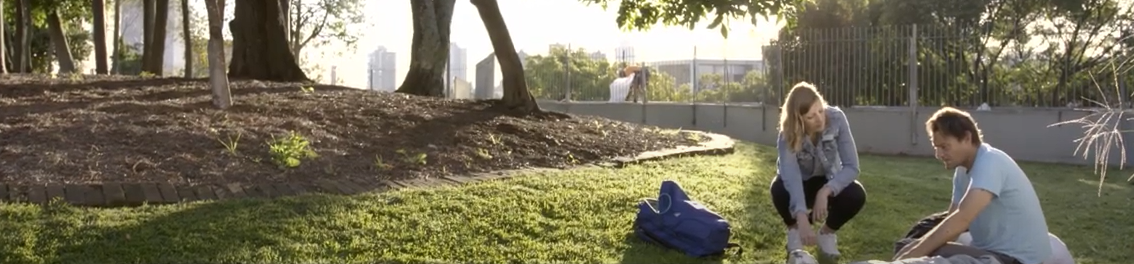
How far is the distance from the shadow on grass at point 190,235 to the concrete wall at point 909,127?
444 inches

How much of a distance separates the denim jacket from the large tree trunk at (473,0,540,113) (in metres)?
6.64

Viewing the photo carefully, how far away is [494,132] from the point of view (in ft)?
35.1

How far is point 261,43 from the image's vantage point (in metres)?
14.9

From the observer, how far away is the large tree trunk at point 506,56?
12969 millimetres

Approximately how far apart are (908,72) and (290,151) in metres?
11.0

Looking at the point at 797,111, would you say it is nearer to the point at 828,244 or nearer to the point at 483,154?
the point at 828,244

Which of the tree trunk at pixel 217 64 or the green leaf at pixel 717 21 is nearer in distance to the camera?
the green leaf at pixel 717 21

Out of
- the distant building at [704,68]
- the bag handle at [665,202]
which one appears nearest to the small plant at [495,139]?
the bag handle at [665,202]

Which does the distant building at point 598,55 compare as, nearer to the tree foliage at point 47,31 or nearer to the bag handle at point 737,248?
the tree foliage at point 47,31

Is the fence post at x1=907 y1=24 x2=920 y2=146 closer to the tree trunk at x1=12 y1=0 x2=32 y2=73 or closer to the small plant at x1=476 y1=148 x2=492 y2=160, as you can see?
the small plant at x1=476 y1=148 x2=492 y2=160

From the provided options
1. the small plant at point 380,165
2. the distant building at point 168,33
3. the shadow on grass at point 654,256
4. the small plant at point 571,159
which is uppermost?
the distant building at point 168,33

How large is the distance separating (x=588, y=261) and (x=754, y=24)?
3899mm

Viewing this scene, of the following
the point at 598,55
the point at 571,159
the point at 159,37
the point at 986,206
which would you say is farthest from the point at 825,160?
the point at 159,37

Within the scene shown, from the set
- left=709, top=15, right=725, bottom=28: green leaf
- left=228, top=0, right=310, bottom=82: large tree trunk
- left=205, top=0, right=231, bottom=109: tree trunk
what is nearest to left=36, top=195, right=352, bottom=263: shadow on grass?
left=205, top=0, right=231, bottom=109: tree trunk
